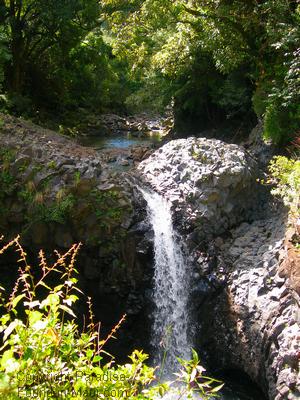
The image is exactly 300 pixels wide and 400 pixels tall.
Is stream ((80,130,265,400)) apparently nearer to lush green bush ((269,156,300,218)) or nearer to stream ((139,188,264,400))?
stream ((139,188,264,400))

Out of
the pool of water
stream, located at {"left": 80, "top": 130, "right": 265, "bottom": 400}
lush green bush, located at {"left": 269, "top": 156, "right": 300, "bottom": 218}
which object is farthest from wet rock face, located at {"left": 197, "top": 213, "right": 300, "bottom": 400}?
the pool of water

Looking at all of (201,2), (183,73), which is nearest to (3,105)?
(183,73)

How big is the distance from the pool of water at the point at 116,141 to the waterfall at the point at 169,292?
7.27 m

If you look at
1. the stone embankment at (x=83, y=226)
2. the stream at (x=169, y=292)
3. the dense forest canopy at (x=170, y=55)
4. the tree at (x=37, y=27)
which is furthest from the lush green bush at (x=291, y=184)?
the tree at (x=37, y=27)

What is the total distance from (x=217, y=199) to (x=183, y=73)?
593cm

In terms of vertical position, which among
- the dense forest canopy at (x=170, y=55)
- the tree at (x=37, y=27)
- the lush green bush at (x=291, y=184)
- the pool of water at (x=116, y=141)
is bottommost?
the pool of water at (x=116, y=141)

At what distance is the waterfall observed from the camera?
285 inches

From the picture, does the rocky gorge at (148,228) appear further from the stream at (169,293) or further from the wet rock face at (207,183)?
the stream at (169,293)

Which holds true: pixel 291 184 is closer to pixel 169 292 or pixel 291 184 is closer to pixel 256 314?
pixel 256 314

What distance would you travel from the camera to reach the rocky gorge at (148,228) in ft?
22.4

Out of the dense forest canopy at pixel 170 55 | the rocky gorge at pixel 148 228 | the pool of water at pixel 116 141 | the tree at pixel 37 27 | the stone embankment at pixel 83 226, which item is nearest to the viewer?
the rocky gorge at pixel 148 228

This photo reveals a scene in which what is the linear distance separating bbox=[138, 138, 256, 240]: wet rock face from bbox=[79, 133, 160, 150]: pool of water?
6.15 metres

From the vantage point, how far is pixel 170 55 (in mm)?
12070

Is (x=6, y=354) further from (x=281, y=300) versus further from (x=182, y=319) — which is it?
(x=182, y=319)
